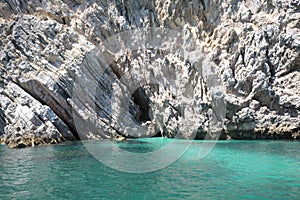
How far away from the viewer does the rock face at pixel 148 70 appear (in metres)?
25.4

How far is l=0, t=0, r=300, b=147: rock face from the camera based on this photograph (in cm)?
2541

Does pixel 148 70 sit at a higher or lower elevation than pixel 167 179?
higher

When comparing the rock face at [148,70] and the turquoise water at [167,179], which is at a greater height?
the rock face at [148,70]

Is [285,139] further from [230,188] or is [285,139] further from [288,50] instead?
[230,188]

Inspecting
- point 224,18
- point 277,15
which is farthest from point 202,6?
point 277,15

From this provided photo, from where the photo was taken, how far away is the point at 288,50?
24.6 meters

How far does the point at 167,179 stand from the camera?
475 inches

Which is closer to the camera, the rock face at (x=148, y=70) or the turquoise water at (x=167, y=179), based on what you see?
the turquoise water at (x=167, y=179)

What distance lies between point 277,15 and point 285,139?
10.7 metres

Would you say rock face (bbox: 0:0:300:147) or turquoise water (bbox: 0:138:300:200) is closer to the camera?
turquoise water (bbox: 0:138:300:200)

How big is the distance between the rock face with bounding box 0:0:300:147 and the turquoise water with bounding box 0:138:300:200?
992 centimetres

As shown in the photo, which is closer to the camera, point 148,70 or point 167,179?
point 167,179

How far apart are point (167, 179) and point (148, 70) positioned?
23.6 metres

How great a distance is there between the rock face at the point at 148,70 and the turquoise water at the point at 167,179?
9918 millimetres
